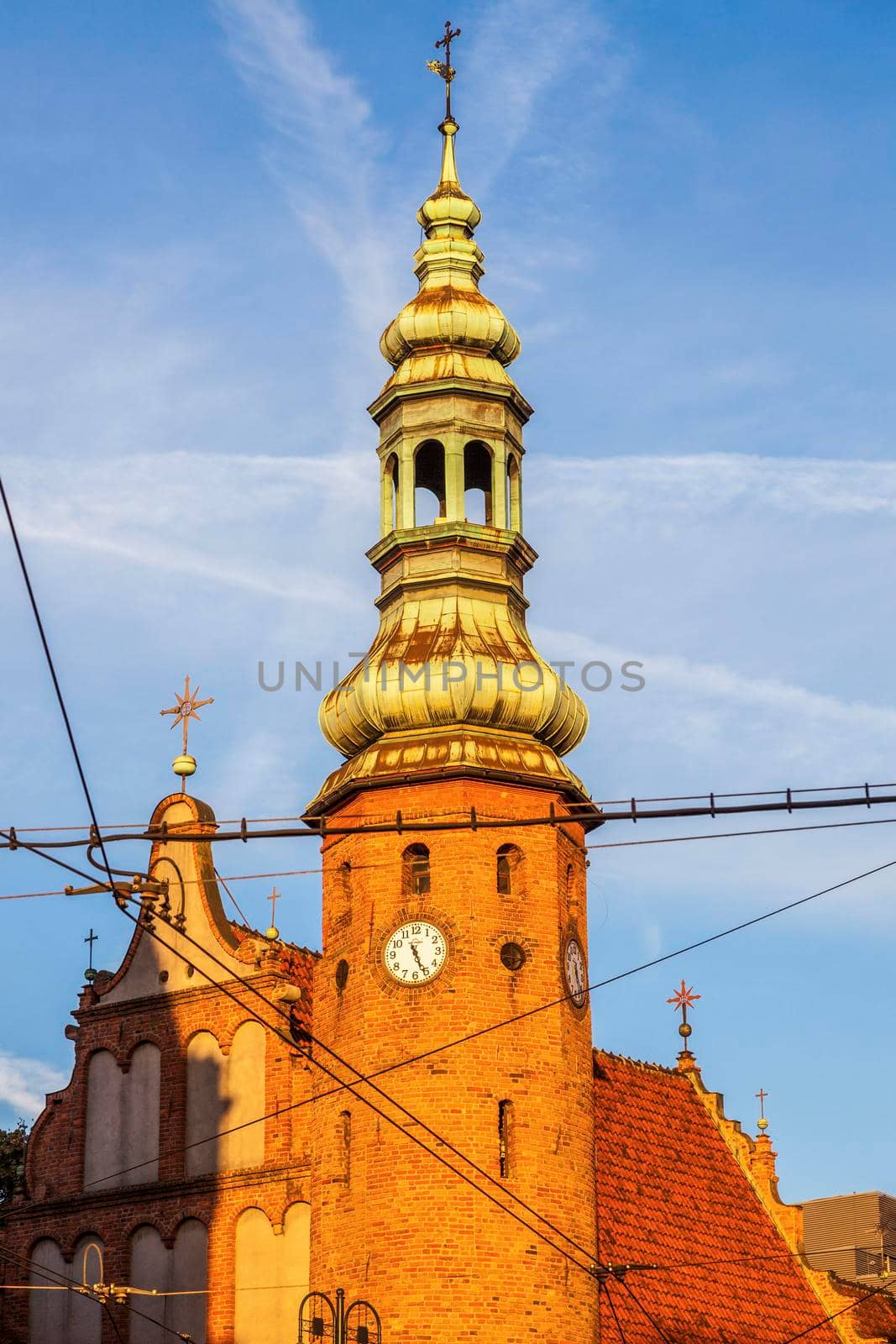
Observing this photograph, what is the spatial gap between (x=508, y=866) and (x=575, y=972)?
1963 millimetres

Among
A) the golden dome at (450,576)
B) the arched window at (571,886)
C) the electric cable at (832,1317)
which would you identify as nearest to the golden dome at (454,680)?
the golden dome at (450,576)

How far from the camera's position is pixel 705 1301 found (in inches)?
1805

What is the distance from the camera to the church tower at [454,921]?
38.1 m

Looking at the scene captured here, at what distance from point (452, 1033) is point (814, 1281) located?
1462 cm

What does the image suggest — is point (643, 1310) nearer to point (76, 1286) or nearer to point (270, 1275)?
point (270, 1275)

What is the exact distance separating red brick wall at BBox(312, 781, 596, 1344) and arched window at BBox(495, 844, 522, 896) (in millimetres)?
143

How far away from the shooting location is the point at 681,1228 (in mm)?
46875

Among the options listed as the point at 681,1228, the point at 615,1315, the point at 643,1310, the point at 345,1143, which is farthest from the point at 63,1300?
the point at 681,1228

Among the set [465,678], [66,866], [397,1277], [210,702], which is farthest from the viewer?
[210,702]

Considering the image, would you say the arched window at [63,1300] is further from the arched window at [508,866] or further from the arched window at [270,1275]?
the arched window at [508,866]

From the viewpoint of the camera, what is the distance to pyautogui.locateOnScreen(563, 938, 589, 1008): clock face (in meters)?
40.6

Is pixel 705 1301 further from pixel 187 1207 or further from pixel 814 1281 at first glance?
pixel 187 1207

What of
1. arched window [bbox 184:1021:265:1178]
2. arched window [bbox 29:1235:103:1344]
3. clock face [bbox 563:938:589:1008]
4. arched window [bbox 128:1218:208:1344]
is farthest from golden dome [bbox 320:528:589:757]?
arched window [bbox 29:1235:103:1344]

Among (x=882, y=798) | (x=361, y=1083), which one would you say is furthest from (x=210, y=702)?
(x=882, y=798)
